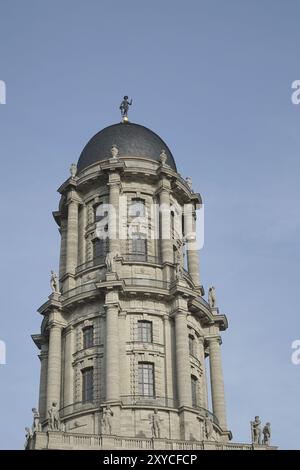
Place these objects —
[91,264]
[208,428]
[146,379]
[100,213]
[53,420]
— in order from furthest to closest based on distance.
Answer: [100,213] → [91,264] → [146,379] → [208,428] → [53,420]

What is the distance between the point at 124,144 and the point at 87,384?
2407 cm

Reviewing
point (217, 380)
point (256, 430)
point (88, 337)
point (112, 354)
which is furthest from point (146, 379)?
point (256, 430)

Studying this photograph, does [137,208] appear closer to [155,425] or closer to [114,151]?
[114,151]

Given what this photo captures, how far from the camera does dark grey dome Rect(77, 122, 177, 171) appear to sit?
2985 inches

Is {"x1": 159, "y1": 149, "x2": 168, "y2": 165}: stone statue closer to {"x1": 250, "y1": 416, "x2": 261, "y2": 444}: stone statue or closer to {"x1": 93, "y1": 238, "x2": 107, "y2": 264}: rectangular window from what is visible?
{"x1": 93, "y1": 238, "x2": 107, "y2": 264}: rectangular window

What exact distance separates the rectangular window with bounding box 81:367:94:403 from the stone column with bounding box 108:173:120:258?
35.3 feet

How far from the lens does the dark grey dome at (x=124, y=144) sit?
7581cm

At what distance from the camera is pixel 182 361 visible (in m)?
63.5

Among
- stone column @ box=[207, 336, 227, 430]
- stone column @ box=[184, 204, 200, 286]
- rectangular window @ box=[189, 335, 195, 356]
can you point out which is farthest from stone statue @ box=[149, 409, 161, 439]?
stone column @ box=[184, 204, 200, 286]

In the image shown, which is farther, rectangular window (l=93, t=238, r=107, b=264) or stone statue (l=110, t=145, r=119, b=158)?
stone statue (l=110, t=145, r=119, b=158)

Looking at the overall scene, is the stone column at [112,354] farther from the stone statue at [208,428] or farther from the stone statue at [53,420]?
the stone statue at [208,428]

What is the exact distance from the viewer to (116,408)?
196 feet

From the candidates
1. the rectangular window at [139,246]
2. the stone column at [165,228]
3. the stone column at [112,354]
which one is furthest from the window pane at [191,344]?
Answer: the rectangular window at [139,246]

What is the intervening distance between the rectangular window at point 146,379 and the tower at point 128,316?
81mm
